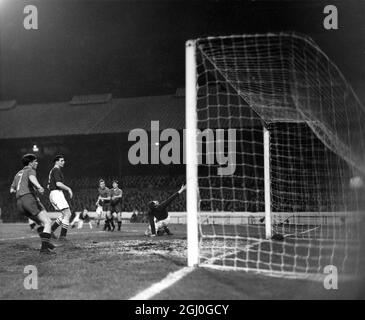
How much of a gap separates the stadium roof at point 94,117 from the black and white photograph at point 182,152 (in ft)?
0.41

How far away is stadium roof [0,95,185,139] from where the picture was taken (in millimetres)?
20438

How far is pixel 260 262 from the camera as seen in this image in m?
5.89

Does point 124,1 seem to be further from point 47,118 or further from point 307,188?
point 307,188

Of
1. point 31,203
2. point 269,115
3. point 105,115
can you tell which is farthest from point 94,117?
point 31,203

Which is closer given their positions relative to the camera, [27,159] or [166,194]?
[27,159]

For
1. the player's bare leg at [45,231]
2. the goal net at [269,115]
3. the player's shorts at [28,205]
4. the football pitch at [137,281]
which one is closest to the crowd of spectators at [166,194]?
the goal net at [269,115]

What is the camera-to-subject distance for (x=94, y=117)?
22.0 m

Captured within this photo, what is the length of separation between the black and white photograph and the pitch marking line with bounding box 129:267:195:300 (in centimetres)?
3

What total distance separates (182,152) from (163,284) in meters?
16.4

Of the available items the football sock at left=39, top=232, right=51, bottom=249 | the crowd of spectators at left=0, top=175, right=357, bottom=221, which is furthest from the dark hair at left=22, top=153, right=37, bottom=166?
the crowd of spectators at left=0, top=175, right=357, bottom=221

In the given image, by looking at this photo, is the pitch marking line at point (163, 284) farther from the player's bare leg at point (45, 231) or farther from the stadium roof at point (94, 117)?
the stadium roof at point (94, 117)

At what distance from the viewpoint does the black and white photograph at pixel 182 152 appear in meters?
5.34

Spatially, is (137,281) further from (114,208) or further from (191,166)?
(114,208)

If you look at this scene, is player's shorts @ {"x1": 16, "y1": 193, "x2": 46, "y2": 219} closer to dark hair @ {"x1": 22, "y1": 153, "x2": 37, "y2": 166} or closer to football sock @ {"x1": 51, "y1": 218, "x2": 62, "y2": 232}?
dark hair @ {"x1": 22, "y1": 153, "x2": 37, "y2": 166}
